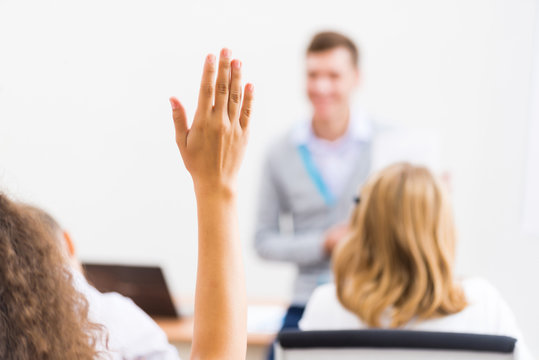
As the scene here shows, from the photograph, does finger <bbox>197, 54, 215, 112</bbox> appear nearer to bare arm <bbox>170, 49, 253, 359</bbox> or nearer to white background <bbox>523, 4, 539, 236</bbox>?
bare arm <bbox>170, 49, 253, 359</bbox>

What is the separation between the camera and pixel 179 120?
2.71 feet

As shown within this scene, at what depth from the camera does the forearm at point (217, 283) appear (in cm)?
84

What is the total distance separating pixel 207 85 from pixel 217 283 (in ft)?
0.87

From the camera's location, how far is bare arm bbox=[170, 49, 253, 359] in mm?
823

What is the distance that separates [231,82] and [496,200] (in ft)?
9.35

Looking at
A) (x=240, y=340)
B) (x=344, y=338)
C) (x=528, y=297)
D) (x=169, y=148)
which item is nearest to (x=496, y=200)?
(x=528, y=297)

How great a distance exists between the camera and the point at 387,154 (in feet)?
8.03

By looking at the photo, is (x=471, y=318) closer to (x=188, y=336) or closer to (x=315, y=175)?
(x=188, y=336)

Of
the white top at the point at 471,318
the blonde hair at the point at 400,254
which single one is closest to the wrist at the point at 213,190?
the white top at the point at 471,318

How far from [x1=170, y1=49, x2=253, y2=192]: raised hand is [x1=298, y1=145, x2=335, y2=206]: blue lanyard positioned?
5.86 ft

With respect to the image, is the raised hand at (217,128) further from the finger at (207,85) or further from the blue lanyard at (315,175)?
the blue lanyard at (315,175)

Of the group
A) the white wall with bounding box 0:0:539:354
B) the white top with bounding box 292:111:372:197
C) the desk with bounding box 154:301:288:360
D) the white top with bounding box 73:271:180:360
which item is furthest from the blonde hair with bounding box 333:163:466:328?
the white wall with bounding box 0:0:539:354

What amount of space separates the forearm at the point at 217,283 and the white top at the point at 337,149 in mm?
1808

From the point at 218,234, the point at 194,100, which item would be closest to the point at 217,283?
the point at 218,234
